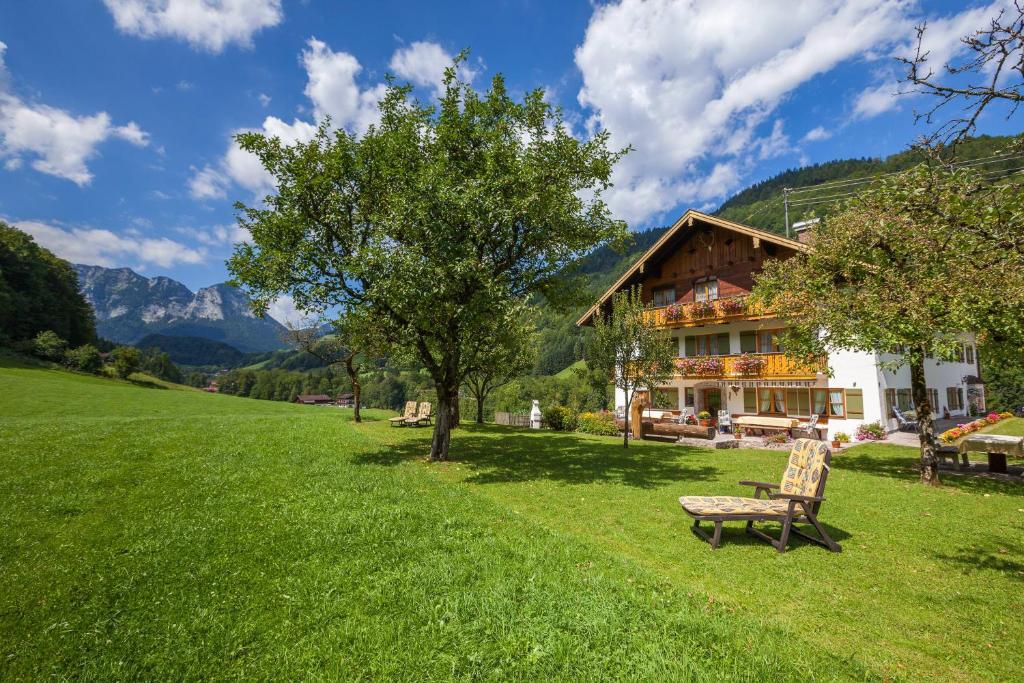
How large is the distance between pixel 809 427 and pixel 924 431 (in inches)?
372

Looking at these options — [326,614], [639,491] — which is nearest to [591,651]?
[326,614]

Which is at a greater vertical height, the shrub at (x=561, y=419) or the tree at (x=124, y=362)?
the tree at (x=124, y=362)

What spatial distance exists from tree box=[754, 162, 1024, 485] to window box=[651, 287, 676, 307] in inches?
484

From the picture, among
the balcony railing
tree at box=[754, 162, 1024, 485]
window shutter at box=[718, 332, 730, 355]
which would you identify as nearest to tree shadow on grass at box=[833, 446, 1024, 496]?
tree at box=[754, 162, 1024, 485]

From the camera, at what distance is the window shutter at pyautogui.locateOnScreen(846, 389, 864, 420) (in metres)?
21.5

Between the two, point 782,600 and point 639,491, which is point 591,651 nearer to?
point 782,600

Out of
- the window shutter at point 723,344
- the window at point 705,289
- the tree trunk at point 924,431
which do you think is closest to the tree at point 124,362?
the window at point 705,289

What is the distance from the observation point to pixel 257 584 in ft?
16.3

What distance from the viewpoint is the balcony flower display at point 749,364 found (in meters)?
24.1

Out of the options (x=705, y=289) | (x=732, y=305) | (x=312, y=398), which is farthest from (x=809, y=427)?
(x=312, y=398)

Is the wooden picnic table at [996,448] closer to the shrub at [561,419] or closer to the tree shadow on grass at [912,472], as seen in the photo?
the tree shadow on grass at [912,472]

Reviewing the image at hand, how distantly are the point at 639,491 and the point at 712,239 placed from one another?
Answer: 2122cm

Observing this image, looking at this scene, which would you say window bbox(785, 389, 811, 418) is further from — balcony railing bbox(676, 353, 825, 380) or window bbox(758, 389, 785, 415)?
balcony railing bbox(676, 353, 825, 380)

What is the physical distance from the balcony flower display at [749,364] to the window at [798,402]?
6.48 feet
